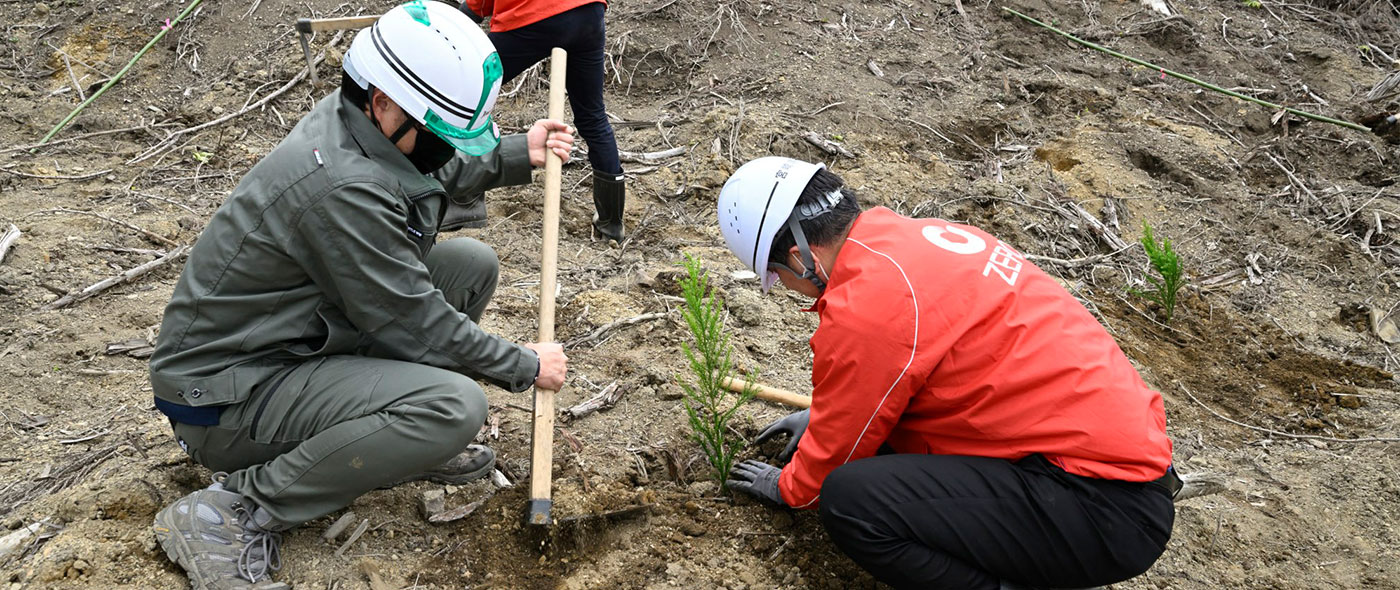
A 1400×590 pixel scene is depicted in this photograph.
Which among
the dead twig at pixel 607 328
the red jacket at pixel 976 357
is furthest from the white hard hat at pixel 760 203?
the dead twig at pixel 607 328

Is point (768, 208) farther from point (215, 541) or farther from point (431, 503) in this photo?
point (215, 541)

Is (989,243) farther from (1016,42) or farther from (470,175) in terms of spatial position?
(1016,42)

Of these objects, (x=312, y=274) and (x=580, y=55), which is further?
(x=580, y=55)

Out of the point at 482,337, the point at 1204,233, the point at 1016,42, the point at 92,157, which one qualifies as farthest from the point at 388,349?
the point at 1016,42

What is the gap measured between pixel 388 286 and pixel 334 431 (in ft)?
1.40

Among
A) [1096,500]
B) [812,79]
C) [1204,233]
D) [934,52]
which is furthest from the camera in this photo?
[934,52]

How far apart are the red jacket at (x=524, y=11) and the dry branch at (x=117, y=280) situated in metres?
1.83

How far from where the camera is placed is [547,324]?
3115 mm

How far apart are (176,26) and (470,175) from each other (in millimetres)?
4819

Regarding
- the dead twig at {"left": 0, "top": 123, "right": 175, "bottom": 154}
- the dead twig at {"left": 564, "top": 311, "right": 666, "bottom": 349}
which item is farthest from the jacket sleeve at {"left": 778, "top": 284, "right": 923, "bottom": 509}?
the dead twig at {"left": 0, "top": 123, "right": 175, "bottom": 154}

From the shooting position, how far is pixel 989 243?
2543 mm

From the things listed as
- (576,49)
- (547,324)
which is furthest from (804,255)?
(576,49)

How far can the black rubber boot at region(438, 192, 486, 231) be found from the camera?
3326 millimetres

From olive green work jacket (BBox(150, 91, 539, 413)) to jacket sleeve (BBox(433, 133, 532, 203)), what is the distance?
0.54 m
